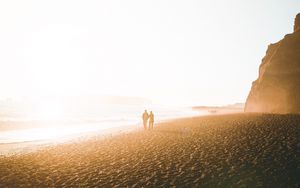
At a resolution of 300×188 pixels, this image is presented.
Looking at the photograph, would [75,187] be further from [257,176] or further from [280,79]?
[280,79]

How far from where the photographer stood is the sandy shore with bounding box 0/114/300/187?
1050 centimetres

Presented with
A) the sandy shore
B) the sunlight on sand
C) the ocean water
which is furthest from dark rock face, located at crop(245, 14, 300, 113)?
the sunlight on sand

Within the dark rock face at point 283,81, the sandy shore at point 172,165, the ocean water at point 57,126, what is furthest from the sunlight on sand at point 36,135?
the dark rock face at point 283,81

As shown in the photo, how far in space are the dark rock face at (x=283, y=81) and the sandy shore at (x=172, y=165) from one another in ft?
94.7

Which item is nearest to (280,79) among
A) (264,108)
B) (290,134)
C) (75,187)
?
(264,108)

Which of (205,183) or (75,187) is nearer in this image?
(205,183)

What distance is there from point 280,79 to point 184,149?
39.9 meters

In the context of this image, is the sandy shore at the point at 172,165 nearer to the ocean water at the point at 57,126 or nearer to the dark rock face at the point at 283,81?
the ocean water at the point at 57,126

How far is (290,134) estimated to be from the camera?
1870 centimetres

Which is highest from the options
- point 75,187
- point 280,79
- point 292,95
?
point 280,79

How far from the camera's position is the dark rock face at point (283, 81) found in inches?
1746

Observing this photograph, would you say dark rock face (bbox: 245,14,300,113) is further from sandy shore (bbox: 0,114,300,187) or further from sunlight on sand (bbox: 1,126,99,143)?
sunlight on sand (bbox: 1,126,99,143)

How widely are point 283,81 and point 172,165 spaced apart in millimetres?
42561

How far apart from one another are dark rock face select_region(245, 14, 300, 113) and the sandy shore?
1137 inches
